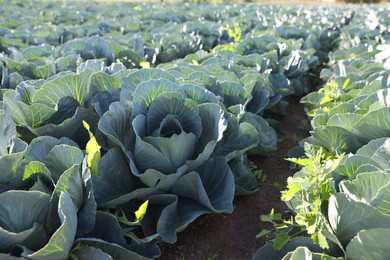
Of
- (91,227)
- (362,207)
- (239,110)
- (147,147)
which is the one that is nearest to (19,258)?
(91,227)

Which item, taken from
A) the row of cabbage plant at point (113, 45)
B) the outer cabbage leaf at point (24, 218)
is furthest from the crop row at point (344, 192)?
the row of cabbage plant at point (113, 45)

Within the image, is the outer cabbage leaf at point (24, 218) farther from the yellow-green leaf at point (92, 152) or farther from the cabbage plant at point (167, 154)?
the cabbage plant at point (167, 154)

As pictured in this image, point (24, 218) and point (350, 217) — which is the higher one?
point (350, 217)

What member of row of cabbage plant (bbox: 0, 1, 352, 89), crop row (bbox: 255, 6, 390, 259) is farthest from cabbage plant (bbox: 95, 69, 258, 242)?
row of cabbage plant (bbox: 0, 1, 352, 89)

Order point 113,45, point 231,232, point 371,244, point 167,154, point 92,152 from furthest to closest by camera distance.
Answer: point 113,45 < point 231,232 < point 167,154 < point 92,152 < point 371,244

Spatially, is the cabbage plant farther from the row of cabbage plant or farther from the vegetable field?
the row of cabbage plant

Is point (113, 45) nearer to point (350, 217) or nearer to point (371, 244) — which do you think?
point (350, 217)

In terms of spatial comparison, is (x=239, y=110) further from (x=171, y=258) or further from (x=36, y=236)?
(x=36, y=236)

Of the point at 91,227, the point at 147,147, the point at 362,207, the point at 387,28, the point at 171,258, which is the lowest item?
the point at 387,28

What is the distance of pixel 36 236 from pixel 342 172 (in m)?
1.20

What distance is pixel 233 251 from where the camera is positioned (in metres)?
2.34

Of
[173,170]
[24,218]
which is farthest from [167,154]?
[24,218]

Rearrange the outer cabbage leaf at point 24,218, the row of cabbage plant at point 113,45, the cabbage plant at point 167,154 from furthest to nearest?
the row of cabbage plant at point 113,45 → the cabbage plant at point 167,154 → the outer cabbage leaf at point 24,218

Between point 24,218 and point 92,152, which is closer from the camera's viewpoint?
point 24,218
